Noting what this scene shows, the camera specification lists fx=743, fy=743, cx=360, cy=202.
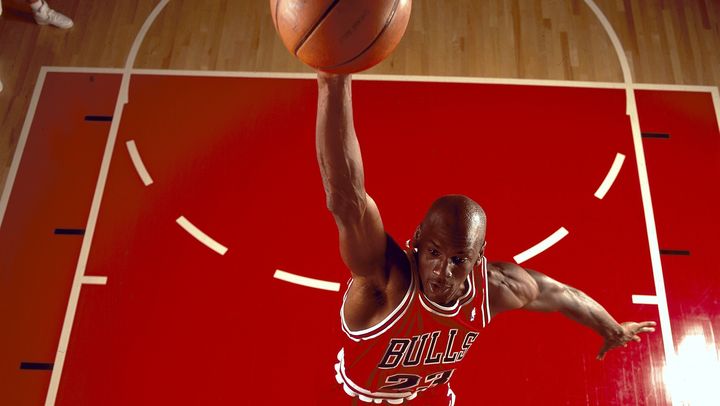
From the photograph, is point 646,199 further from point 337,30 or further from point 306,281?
point 337,30

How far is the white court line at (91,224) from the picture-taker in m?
4.70

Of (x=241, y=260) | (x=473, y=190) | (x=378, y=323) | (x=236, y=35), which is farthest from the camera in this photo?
(x=236, y=35)

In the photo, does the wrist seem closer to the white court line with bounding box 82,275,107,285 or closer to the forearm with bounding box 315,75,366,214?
the forearm with bounding box 315,75,366,214

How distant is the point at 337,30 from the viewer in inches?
90.1

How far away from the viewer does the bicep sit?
238 centimetres

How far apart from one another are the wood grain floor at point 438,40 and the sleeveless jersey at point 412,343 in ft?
11.1

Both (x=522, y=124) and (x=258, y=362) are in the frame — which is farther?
(x=522, y=124)

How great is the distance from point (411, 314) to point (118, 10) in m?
4.95

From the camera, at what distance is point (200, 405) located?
4.57 meters

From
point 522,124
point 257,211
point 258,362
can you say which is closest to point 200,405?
point 258,362

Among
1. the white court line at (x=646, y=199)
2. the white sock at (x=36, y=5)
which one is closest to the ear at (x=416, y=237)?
the white court line at (x=646, y=199)

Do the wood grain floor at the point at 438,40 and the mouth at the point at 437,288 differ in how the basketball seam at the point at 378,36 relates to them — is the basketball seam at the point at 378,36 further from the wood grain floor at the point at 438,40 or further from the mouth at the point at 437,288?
the wood grain floor at the point at 438,40

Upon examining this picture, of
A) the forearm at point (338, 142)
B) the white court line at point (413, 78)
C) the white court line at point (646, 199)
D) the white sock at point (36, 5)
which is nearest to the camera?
the forearm at point (338, 142)

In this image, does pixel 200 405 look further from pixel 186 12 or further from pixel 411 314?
pixel 186 12
